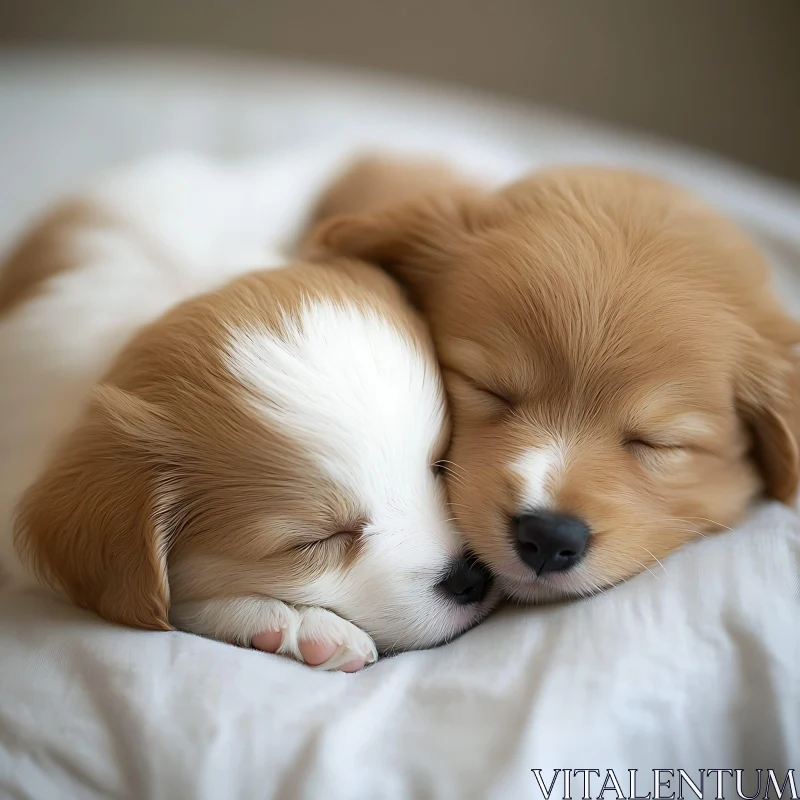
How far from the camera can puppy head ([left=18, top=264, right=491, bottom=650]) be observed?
1525 mm

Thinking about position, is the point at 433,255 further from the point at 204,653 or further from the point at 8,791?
the point at 8,791

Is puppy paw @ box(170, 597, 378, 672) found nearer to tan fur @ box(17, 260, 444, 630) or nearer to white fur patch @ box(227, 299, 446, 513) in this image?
tan fur @ box(17, 260, 444, 630)

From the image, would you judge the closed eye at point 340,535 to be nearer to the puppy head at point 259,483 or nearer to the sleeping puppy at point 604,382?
the puppy head at point 259,483

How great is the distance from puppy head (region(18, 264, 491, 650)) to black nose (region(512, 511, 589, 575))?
15 centimetres

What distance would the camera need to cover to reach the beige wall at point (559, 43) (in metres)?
3.84

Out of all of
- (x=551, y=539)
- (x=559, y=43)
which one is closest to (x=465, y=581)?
(x=551, y=539)

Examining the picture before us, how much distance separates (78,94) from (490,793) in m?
3.29

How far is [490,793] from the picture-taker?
49.7 inches

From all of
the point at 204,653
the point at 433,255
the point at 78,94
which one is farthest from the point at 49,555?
the point at 78,94

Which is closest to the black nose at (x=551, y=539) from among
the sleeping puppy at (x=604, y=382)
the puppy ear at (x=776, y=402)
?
→ the sleeping puppy at (x=604, y=382)

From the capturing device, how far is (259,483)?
154cm

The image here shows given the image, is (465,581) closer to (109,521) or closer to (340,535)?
(340,535)

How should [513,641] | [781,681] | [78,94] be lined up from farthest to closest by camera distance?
[78,94], [513,641], [781,681]

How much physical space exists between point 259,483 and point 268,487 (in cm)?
2
